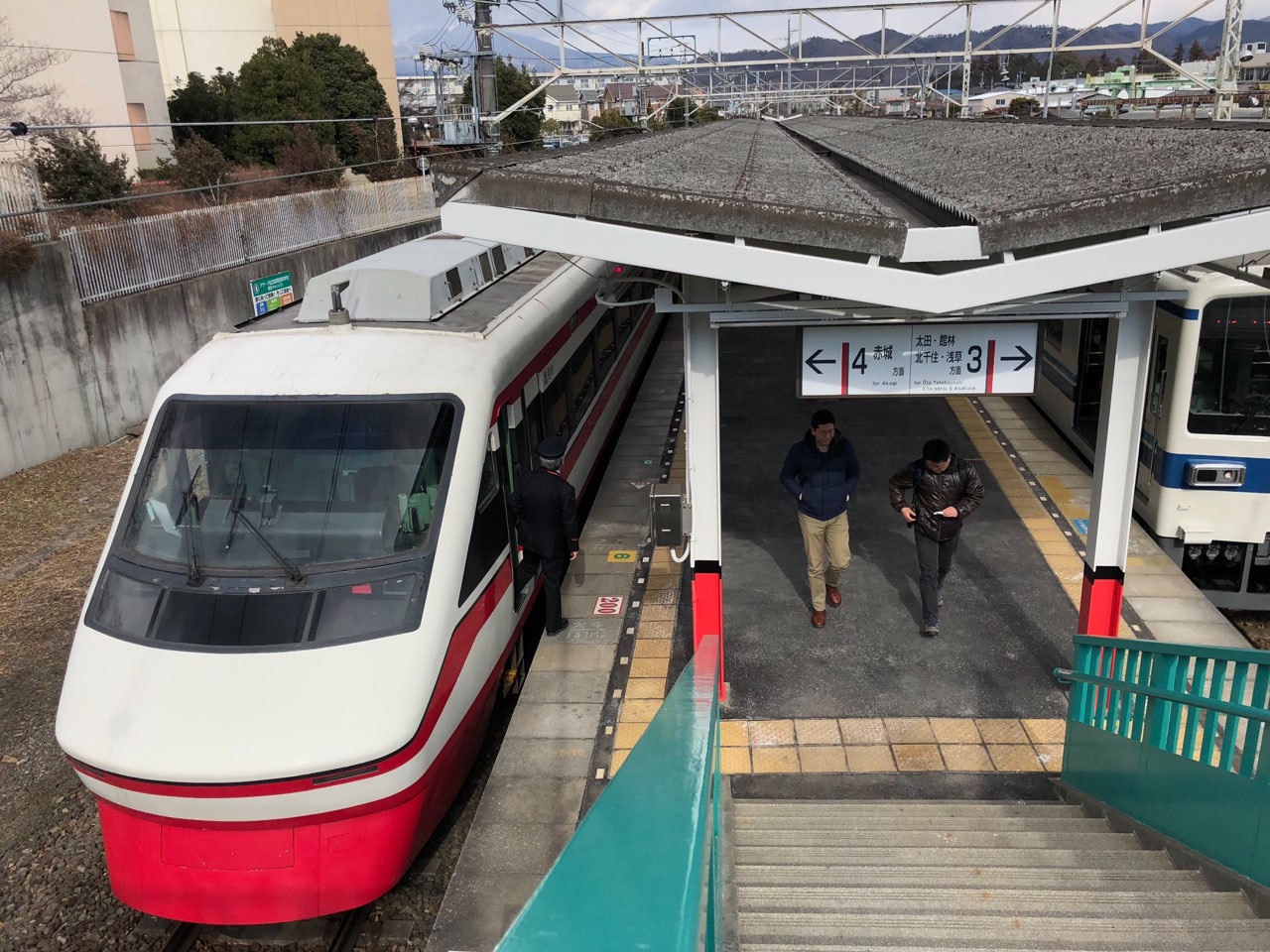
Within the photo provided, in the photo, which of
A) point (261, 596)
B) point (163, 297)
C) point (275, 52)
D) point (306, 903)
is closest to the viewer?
point (306, 903)

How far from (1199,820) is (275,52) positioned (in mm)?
35523

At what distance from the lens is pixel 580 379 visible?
31.9ft

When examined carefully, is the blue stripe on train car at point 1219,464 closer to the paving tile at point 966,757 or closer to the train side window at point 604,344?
the paving tile at point 966,757

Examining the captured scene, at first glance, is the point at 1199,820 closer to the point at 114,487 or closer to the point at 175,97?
the point at 114,487

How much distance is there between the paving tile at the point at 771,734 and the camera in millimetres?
5902

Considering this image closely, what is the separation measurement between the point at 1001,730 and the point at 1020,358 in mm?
2302

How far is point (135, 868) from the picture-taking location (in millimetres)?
4648

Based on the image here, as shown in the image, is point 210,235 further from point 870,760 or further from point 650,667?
point 870,760

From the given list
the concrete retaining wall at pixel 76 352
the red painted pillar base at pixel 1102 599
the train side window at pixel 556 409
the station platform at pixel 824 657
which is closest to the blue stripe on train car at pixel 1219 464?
the station platform at pixel 824 657

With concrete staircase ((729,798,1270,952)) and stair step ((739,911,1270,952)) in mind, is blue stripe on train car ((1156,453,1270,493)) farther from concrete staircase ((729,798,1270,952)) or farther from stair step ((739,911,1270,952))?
stair step ((739,911,1270,952))

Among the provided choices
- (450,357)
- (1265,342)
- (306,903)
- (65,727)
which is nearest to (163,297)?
(450,357)

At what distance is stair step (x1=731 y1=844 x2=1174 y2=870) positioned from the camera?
4078 mm

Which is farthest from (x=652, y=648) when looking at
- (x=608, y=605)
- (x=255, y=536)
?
(x=255, y=536)

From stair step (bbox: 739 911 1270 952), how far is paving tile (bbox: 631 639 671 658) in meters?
3.51
